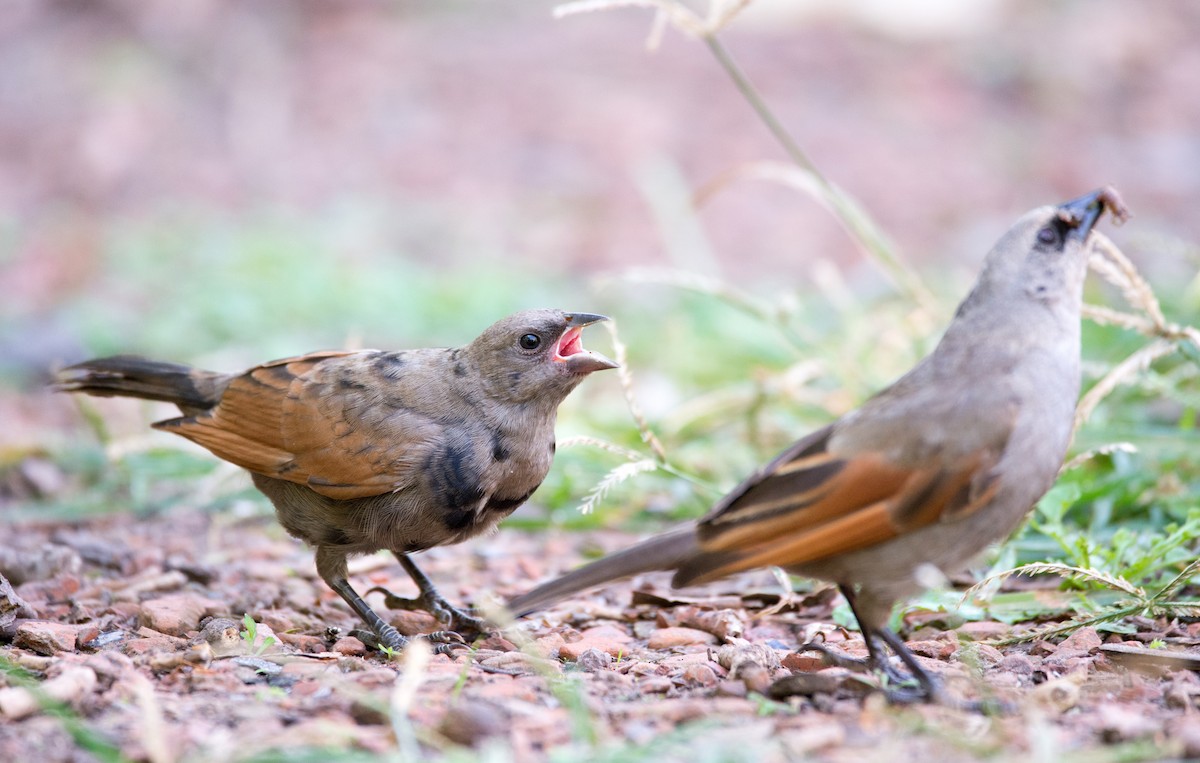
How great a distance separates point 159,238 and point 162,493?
4.85 metres

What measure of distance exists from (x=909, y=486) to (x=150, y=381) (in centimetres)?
324

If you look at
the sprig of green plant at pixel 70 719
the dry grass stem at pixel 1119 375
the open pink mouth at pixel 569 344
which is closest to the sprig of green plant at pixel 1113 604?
the dry grass stem at pixel 1119 375

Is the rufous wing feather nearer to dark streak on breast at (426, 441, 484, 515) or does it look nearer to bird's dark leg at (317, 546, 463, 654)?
dark streak on breast at (426, 441, 484, 515)

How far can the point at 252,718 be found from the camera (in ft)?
10.1

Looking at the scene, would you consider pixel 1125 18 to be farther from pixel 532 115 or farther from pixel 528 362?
pixel 528 362

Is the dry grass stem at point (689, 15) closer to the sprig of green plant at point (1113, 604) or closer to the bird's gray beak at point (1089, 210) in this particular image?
the bird's gray beak at point (1089, 210)

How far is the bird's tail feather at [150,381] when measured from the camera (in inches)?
201

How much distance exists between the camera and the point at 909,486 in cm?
333

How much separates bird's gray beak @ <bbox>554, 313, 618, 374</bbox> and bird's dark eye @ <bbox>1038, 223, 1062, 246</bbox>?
1469 mm

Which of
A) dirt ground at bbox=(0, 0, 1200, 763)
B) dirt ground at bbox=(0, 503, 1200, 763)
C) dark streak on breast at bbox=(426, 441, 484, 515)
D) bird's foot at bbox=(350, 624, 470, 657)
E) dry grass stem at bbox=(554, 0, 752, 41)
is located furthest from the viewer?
dry grass stem at bbox=(554, 0, 752, 41)

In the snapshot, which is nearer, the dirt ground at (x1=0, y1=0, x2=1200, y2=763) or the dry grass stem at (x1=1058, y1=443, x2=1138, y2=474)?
the dirt ground at (x1=0, y1=0, x2=1200, y2=763)

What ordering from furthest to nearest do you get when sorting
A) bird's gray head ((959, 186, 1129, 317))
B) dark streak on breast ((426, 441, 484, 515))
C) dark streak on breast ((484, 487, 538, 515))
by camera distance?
dark streak on breast ((484, 487, 538, 515)), dark streak on breast ((426, 441, 484, 515)), bird's gray head ((959, 186, 1129, 317))

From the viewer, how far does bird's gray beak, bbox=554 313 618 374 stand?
4.57 meters

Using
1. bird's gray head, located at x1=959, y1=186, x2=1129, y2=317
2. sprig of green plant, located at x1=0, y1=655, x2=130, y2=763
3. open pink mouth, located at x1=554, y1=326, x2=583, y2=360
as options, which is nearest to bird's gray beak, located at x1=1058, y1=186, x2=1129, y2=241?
bird's gray head, located at x1=959, y1=186, x2=1129, y2=317
